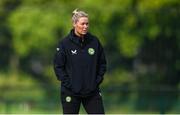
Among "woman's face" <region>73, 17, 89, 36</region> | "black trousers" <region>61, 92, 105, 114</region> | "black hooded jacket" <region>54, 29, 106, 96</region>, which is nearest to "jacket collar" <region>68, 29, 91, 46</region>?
"black hooded jacket" <region>54, 29, 106, 96</region>

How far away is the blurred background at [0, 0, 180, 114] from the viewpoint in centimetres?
2233

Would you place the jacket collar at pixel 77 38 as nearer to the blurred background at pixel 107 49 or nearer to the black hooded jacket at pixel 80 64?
the black hooded jacket at pixel 80 64

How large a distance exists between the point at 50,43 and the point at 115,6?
2723 mm

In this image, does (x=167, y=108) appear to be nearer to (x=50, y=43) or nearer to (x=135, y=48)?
(x=135, y=48)

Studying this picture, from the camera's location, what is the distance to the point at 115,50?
26.2 m

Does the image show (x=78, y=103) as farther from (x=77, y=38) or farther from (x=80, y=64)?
(x=77, y=38)

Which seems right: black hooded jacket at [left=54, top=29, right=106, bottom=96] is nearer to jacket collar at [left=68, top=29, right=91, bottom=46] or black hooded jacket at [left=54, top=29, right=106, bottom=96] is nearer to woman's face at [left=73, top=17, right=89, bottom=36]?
jacket collar at [left=68, top=29, right=91, bottom=46]

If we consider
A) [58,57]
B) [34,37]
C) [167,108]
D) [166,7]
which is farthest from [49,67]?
[58,57]

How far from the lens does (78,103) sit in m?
8.23

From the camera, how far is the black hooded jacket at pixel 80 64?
8086 mm

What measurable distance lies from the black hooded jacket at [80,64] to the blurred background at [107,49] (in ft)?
42.2

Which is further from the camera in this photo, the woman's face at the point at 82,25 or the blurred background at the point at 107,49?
the blurred background at the point at 107,49

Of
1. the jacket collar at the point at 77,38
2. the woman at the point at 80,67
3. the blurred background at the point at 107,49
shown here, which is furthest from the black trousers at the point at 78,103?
the blurred background at the point at 107,49

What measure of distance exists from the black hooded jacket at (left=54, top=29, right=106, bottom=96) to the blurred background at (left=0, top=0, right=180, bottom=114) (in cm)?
1287
